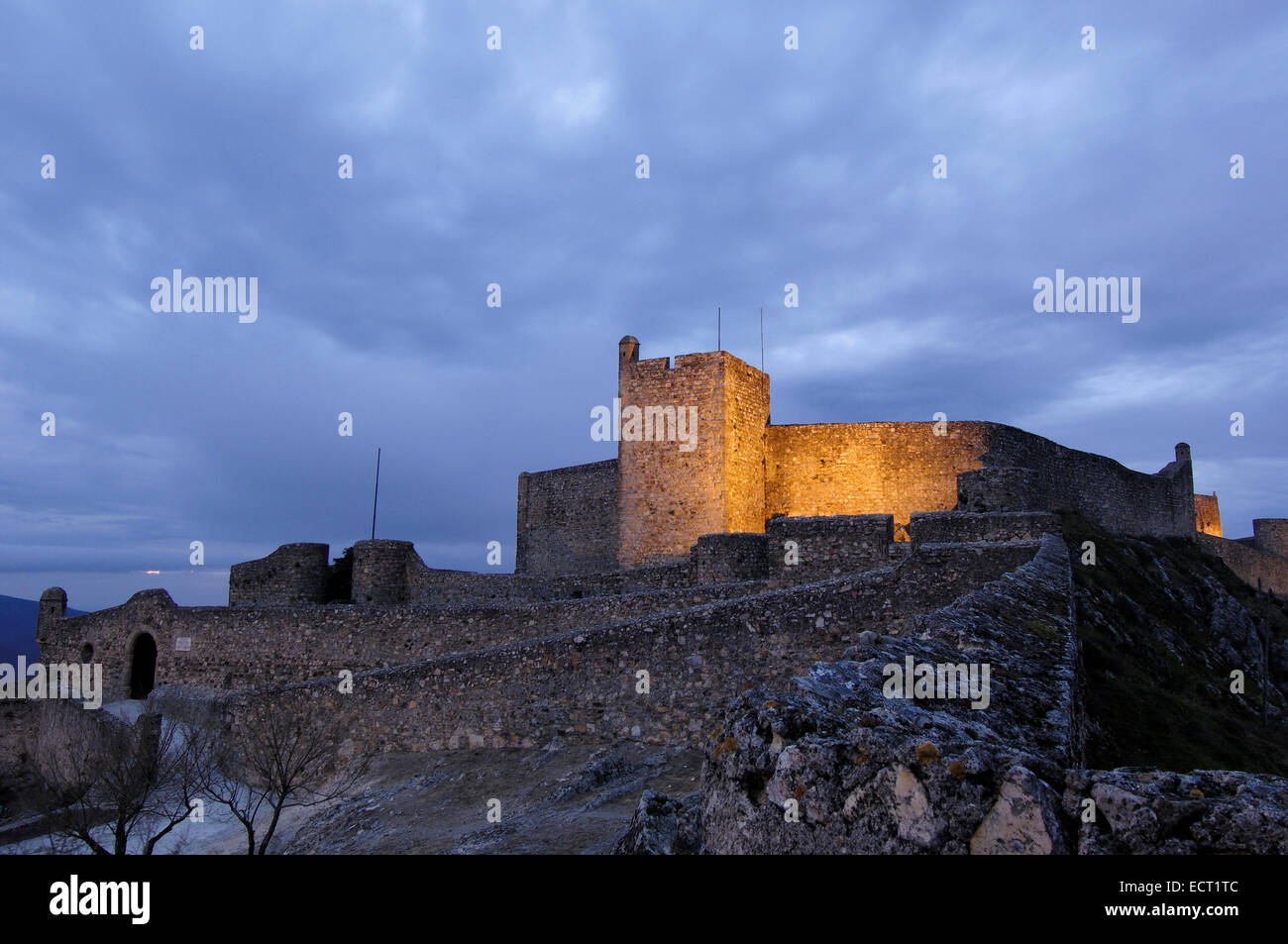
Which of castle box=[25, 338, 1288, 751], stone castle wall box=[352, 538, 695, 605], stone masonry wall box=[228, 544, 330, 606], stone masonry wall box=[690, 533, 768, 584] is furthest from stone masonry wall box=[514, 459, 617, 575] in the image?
stone masonry wall box=[690, 533, 768, 584]

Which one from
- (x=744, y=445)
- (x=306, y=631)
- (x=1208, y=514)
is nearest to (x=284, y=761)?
(x=306, y=631)

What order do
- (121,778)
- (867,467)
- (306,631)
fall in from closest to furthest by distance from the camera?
(121,778) < (306,631) < (867,467)

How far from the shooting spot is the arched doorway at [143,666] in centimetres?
2523

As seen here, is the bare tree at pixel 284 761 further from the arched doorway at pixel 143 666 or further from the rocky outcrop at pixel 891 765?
the arched doorway at pixel 143 666

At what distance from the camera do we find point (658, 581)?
20062 mm

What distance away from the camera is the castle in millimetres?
10781

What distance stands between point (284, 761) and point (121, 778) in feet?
7.71

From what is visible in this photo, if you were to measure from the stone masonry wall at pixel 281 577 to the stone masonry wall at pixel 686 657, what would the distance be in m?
20.2

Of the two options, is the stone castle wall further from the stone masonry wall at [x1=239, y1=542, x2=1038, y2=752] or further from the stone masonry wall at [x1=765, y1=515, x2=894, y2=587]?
the stone masonry wall at [x1=239, y1=542, x2=1038, y2=752]

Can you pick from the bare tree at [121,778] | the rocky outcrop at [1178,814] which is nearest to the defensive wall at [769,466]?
the bare tree at [121,778]

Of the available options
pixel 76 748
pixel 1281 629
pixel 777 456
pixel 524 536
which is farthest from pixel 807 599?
pixel 524 536

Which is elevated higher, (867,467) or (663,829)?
(867,467)

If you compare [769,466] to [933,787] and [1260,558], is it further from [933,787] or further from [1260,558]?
[1260,558]
